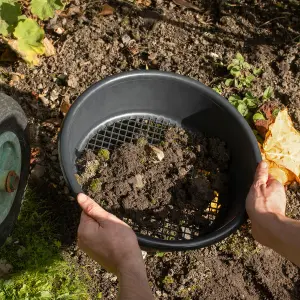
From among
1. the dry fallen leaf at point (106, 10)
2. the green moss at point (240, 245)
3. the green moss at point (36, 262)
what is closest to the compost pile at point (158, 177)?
the green moss at point (240, 245)

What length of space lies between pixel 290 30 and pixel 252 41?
25cm

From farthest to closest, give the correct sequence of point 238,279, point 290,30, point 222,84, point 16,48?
1. point 290,30
2. point 222,84
3. point 16,48
4. point 238,279

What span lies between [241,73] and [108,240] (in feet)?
4.55

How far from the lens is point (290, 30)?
107 inches

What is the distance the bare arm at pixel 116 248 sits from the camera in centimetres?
150

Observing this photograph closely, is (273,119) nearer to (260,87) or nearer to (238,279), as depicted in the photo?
(260,87)

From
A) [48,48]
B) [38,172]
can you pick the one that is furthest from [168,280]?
[48,48]

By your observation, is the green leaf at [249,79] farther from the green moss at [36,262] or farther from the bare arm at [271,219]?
the green moss at [36,262]

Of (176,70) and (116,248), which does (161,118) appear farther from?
(116,248)

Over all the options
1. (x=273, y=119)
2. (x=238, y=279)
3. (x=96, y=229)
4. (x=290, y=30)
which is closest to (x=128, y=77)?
(x=96, y=229)

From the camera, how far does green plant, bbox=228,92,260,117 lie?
2447mm

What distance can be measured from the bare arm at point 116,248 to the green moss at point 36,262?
0.51 meters

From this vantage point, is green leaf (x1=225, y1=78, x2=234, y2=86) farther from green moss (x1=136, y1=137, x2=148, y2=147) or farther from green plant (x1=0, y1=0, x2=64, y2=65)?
green plant (x1=0, y1=0, x2=64, y2=65)

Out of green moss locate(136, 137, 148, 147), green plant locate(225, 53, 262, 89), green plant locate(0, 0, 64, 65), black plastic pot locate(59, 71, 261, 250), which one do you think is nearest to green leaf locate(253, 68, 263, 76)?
green plant locate(225, 53, 262, 89)
